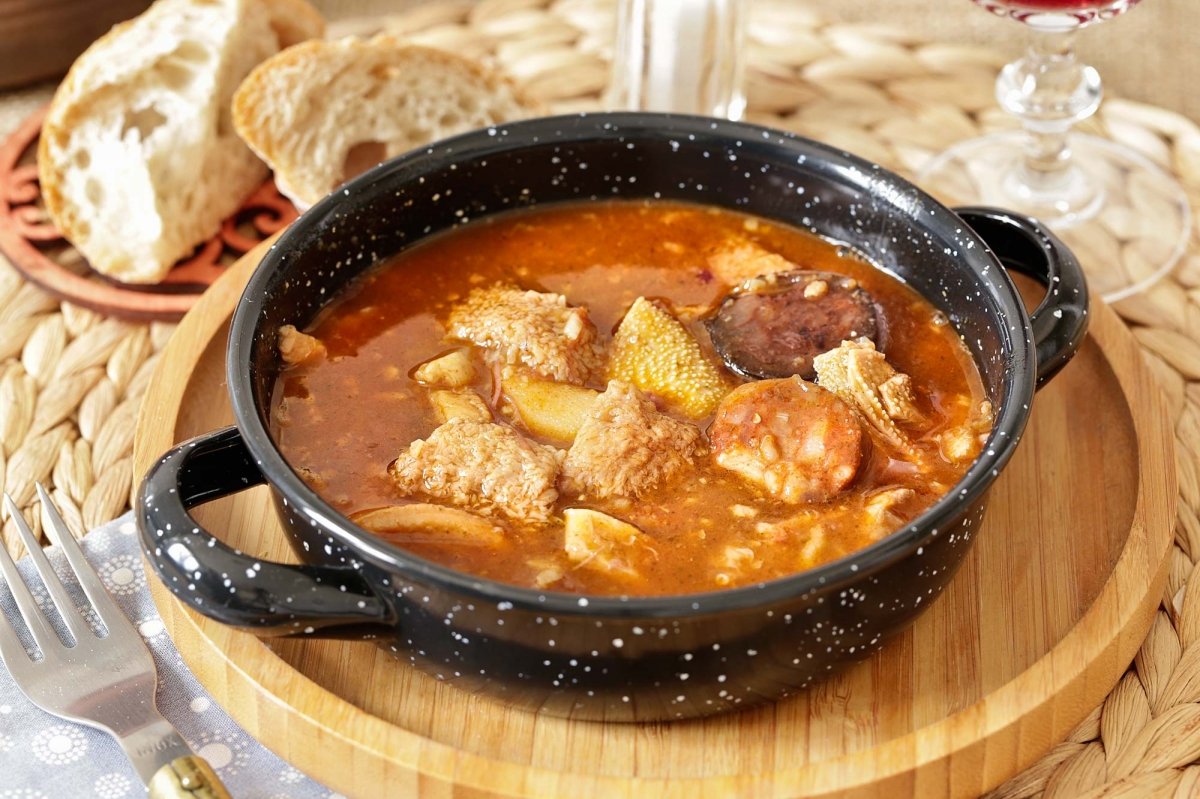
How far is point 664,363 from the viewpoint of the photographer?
283 cm

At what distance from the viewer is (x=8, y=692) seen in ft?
8.50

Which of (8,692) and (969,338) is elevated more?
(969,338)

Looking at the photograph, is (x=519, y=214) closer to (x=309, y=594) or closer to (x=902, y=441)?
(x=902, y=441)

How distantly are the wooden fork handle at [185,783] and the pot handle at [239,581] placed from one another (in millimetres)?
261

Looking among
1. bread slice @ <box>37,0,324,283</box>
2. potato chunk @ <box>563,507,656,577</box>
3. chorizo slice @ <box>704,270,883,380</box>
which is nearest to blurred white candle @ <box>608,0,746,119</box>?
bread slice @ <box>37,0,324,283</box>

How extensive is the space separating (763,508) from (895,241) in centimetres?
79

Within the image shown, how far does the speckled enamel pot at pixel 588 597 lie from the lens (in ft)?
7.09

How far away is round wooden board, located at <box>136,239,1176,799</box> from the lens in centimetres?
231

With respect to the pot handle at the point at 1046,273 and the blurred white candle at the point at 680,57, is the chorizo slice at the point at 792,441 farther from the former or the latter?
the blurred white candle at the point at 680,57

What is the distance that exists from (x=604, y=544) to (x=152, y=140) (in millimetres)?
1931

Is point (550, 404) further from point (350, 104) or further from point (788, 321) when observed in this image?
point (350, 104)

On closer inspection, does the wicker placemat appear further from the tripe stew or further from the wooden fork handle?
the wooden fork handle

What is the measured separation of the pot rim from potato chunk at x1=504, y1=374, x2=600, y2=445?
1.62 feet

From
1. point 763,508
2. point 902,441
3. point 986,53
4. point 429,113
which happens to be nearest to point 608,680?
point 763,508
